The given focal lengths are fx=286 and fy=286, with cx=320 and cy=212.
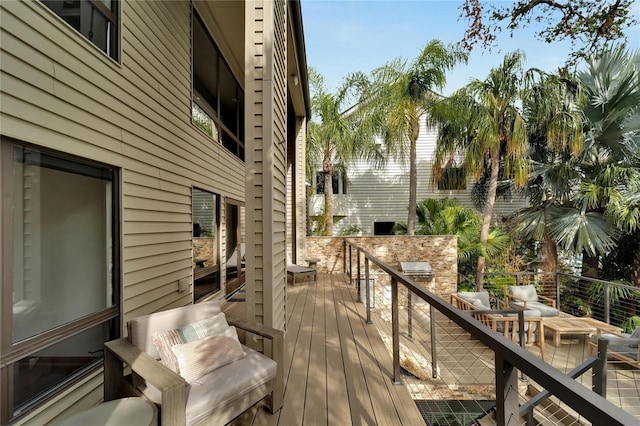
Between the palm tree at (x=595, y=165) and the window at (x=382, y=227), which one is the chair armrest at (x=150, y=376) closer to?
the palm tree at (x=595, y=165)

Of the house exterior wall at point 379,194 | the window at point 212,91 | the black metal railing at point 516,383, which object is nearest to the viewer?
the black metal railing at point 516,383

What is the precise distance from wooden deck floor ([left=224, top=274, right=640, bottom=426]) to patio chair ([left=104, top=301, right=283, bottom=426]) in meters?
0.31

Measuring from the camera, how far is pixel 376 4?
784 centimetres

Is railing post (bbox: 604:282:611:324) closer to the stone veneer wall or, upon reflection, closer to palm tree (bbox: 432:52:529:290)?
palm tree (bbox: 432:52:529:290)

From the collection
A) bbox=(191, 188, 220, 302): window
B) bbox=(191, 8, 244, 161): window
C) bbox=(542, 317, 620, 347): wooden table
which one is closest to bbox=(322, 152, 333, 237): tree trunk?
bbox=(191, 8, 244, 161): window

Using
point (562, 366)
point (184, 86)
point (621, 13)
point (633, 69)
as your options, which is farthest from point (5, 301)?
point (633, 69)

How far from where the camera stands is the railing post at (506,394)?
0.94m

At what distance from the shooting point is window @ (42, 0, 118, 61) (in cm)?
198

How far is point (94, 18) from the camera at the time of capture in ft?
7.41

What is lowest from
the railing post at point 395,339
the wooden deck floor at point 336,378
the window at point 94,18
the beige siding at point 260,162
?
the wooden deck floor at point 336,378

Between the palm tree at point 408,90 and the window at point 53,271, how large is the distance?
25.9 ft

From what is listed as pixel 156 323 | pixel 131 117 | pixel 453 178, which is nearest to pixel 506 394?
pixel 156 323

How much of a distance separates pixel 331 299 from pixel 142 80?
4.04m

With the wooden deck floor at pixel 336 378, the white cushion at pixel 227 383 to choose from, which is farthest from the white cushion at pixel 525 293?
the white cushion at pixel 227 383
